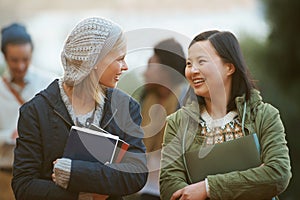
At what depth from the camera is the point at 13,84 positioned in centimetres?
545

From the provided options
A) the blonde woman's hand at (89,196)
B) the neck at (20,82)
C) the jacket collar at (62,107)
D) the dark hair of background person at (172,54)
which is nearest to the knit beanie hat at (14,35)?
the neck at (20,82)

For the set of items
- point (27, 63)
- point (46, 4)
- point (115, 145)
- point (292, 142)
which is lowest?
point (292, 142)

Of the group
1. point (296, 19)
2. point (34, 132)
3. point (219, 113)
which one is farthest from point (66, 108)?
point (296, 19)

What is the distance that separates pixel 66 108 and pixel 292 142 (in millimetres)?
6358

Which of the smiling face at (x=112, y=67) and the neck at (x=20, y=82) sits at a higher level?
the smiling face at (x=112, y=67)

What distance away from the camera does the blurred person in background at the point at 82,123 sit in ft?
10.2

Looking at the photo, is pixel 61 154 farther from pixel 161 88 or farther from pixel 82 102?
pixel 161 88

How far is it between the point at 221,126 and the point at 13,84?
8.21ft

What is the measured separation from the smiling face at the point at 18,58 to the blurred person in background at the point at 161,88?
4.17ft

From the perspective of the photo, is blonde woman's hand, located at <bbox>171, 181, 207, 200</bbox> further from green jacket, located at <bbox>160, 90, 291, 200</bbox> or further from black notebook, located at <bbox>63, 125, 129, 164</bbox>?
black notebook, located at <bbox>63, 125, 129, 164</bbox>

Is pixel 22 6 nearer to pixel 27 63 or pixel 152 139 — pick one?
pixel 27 63

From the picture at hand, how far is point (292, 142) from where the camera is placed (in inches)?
362

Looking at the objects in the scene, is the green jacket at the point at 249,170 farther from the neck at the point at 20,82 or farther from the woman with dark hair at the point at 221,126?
the neck at the point at 20,82

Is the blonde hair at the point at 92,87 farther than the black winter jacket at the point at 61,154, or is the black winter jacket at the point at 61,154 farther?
the blonde hair at the point at 92,87
